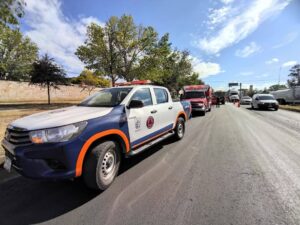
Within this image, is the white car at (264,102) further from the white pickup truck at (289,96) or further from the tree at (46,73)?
the tree at (46,73)

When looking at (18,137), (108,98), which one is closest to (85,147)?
(18,137)

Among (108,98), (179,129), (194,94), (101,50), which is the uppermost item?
(101,50)

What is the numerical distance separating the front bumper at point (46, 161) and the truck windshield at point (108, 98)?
1.63m

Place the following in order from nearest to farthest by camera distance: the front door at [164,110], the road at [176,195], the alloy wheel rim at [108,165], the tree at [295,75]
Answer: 1. the road at [176,195]
2. the alloy wheel rim at [108,165]
3. the front door at [164,110]
4. the tree at [295,75]

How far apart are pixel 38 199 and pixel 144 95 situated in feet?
10.1

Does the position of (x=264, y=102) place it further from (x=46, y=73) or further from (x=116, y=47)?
(x=46, y=73)

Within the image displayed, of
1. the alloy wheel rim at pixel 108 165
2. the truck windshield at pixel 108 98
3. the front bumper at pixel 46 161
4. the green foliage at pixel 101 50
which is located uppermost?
the green foliage at pixel 101 50

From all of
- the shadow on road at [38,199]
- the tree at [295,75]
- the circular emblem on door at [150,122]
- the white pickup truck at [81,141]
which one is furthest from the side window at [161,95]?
the tree at [295,75]

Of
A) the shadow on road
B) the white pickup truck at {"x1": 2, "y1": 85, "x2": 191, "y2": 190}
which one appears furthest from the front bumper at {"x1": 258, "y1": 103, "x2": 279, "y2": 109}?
the shadow on road

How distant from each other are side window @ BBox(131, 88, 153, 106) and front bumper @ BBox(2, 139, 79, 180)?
7.04 feet

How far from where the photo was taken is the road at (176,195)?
2.82 metres

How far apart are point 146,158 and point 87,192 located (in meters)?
1.96

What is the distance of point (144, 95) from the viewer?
5156 millimetres

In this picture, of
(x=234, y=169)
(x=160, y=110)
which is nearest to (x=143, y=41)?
(x=160, y=110)
